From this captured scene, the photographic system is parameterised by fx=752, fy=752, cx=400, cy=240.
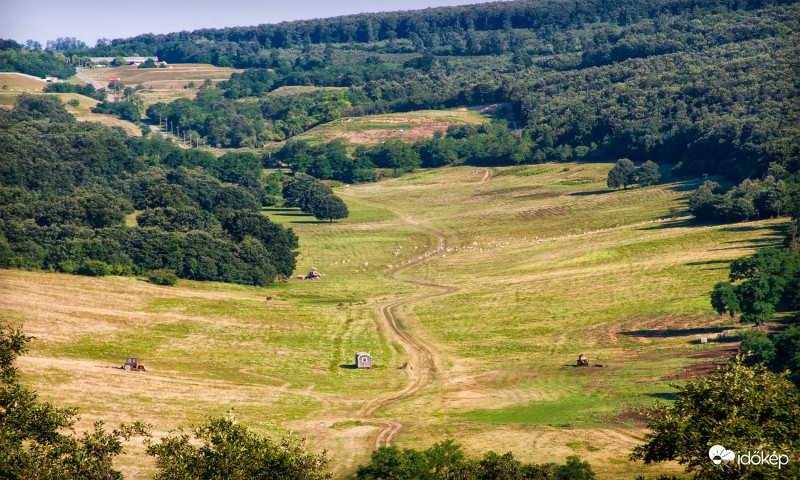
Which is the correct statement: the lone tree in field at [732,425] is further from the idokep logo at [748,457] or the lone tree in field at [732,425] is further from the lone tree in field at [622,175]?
the lone tree in field at [622,175]

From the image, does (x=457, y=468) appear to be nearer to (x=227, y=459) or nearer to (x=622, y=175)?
(x=227, y=459)

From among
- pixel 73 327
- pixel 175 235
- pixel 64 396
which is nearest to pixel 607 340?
pixel 64 396

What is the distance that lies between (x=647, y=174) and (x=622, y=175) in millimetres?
6742

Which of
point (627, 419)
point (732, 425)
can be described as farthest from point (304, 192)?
point (732, 425)

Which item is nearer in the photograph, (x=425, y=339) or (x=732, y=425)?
(x=732, y=425)

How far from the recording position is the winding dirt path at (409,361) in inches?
2506

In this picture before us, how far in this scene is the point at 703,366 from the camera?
69375 millimetres

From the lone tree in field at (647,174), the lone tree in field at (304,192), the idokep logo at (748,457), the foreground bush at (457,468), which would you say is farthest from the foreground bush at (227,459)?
the lone tree in field at (647,174)

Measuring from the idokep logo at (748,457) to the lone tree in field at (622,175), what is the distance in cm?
15383

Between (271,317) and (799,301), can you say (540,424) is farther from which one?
(271,317)

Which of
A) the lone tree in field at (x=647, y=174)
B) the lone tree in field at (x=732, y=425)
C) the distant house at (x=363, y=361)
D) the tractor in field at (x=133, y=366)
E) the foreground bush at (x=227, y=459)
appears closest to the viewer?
the lone tree in field at (x=732, y=425)

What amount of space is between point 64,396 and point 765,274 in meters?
71.5

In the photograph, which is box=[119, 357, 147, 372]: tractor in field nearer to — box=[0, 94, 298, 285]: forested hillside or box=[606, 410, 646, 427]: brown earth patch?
box=[0, 94, 298, 285]: forested hillside

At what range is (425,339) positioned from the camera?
9150 cm
